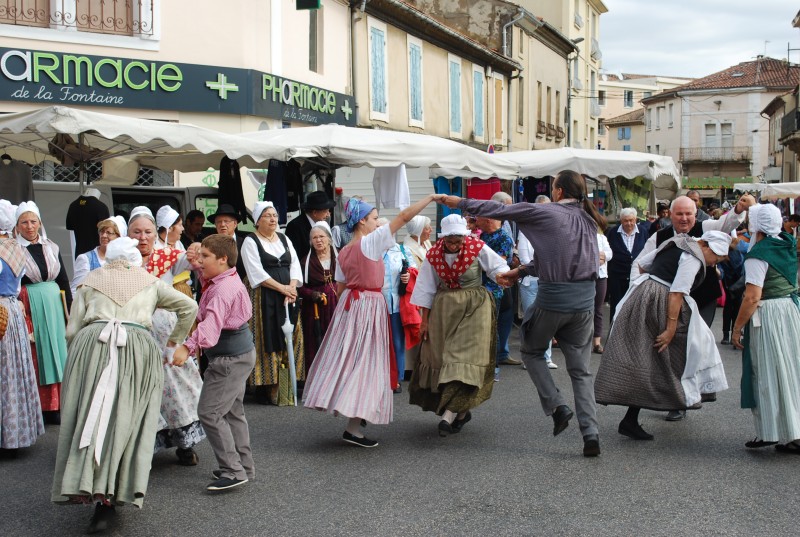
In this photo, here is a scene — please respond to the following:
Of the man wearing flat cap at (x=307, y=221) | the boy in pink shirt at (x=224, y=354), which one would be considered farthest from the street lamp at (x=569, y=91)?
the boy in pink shirt at (x=224, y=354)

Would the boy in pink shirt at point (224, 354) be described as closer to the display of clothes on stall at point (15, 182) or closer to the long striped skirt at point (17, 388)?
the long striped skirt at point (17, 388)

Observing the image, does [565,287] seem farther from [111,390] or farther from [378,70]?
[378,70]

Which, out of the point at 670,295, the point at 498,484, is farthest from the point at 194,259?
the point at 670,295

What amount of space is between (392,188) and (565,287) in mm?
4302

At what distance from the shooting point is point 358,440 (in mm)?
6891

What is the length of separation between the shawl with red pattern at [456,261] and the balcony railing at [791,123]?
38.3 m

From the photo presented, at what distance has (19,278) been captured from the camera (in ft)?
22.7

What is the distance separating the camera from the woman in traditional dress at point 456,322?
23.2 feet

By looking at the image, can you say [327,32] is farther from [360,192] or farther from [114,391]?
[114,391]

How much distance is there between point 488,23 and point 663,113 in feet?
161

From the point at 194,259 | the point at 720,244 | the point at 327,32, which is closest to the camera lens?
the point at 720,244

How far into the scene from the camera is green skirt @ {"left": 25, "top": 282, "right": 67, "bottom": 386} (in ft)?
24.1

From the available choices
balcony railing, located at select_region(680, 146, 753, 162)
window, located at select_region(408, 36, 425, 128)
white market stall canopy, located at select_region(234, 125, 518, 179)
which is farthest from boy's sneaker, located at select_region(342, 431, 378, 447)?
balcony railing, located at select_region(680, 146, 753, 162)

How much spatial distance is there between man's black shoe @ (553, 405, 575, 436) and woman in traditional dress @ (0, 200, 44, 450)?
12.0 ft
